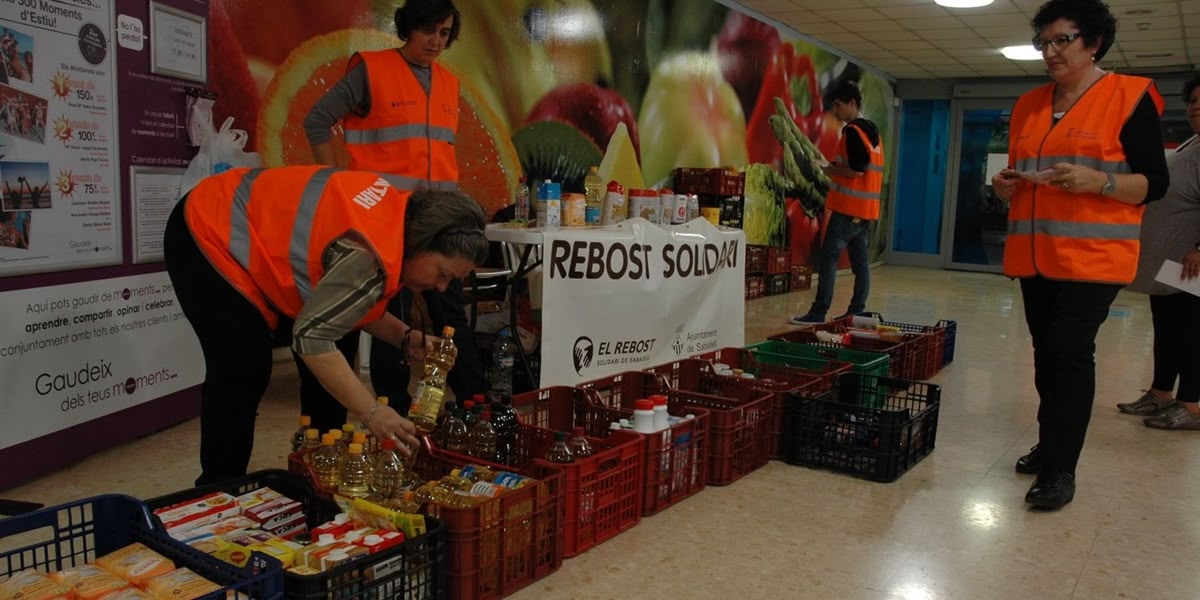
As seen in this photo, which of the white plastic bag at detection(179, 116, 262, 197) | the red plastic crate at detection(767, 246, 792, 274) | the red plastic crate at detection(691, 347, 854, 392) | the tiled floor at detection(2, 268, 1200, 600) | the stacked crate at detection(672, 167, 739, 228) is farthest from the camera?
the red plastic crate at detection(767, 246, 792, 274)

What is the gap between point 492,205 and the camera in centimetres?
562

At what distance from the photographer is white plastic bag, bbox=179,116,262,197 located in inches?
129

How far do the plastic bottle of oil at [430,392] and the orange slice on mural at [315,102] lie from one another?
2339 millimetres

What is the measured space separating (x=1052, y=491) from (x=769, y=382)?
40.3 inches

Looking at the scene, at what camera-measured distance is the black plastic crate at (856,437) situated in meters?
2.95

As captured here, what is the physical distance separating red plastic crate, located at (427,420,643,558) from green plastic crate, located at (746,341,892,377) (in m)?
1.46

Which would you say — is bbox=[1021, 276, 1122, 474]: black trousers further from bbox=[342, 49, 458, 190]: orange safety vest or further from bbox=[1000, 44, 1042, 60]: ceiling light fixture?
bbox=[1000, 44, 1042, 60]: ceiling light fixture

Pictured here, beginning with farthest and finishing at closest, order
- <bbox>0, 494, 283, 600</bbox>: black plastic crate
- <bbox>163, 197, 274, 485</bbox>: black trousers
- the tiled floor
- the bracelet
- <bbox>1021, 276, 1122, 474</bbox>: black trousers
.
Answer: <bbox>1021, 276, 1122, 474</bbox>: black trousers, the tiled floor, <bbox>163, 197, 274, 485</bbox>: black trousers, the bracelet, <bbox>0, 494, 283, 600</bbox>: black plastic crate

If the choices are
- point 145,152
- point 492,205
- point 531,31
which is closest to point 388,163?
point 145,152

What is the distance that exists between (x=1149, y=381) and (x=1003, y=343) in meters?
1.22

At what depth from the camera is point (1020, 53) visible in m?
10.6

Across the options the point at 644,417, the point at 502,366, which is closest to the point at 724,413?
the point at 644,417

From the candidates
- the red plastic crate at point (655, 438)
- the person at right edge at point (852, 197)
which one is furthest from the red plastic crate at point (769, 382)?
the person at right edge at point (852, 197)

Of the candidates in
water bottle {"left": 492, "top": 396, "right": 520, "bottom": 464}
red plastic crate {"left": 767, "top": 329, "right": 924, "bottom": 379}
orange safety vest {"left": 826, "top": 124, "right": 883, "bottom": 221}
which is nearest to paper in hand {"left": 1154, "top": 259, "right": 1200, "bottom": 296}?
red plastic crate {"left": 767, "top": 329, "right": 924, "bottom": 379}
